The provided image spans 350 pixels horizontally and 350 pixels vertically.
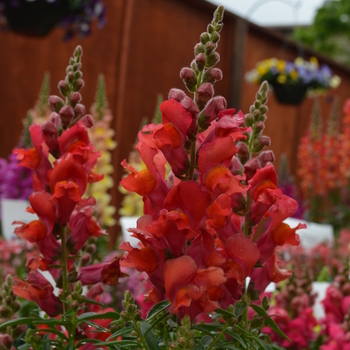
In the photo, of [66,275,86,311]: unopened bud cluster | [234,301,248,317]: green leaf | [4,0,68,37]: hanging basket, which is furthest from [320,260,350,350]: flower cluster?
[4,0,68,37]: hanging basket

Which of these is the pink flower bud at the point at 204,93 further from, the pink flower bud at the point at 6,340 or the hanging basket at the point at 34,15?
the hanging basket at the point at 34,15

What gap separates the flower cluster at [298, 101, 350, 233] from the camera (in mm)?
2551

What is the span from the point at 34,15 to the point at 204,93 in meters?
1.48

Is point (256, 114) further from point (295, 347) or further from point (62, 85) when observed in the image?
point (295, 347)

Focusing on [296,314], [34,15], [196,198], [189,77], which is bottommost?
[296,314]

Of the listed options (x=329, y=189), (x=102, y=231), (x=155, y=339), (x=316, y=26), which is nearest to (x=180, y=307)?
(x=155, y=339)

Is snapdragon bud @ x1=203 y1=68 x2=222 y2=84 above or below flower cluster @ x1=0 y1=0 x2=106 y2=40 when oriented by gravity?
below

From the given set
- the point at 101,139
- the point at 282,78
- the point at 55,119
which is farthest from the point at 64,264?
the point at 282,78

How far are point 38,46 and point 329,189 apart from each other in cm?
157

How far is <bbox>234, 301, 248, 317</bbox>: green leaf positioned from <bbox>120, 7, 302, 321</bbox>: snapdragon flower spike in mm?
10

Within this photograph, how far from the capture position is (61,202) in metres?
0.57

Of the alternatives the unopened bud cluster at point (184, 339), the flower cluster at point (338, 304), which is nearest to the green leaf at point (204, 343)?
the unopened bud cluster at point (184, 339)

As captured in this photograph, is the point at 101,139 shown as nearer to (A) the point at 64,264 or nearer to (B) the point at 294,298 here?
(B) the point at 294,298

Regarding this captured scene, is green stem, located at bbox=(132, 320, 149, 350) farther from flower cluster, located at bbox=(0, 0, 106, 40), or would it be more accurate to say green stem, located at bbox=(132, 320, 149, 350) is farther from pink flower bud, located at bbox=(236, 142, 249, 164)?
flower cluster, located at bbox=(0, 0, 106, 40)
